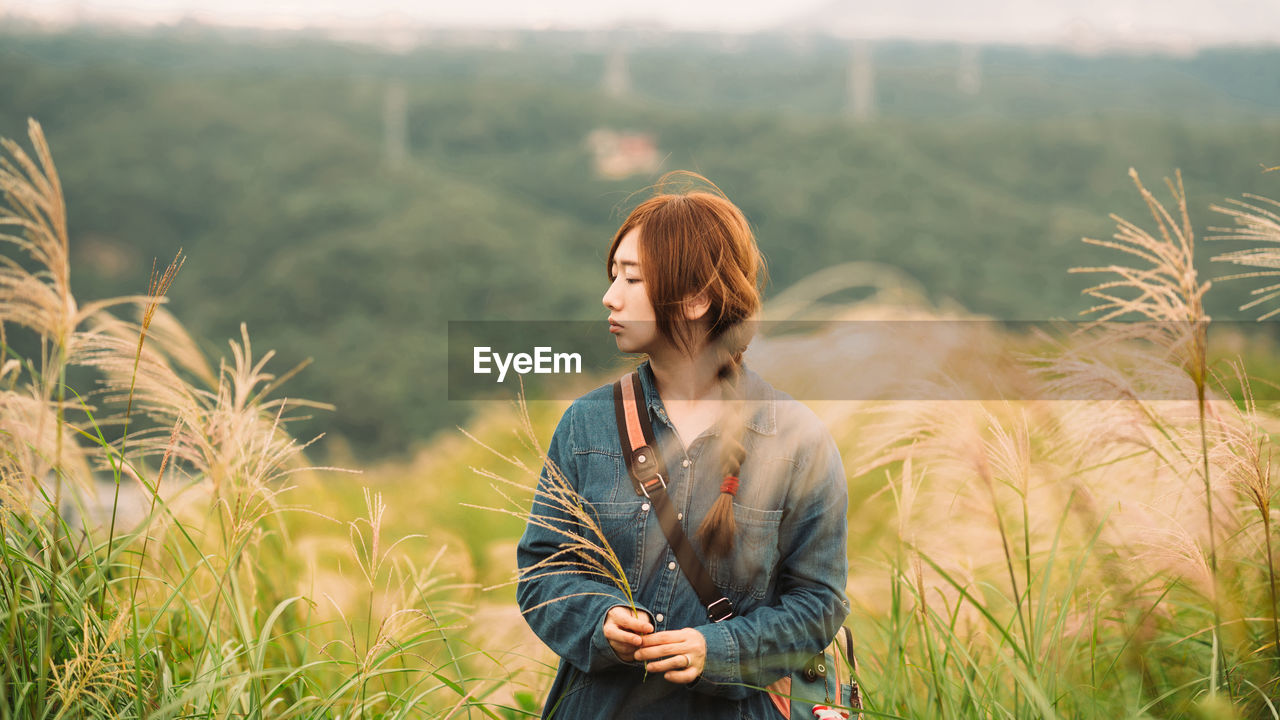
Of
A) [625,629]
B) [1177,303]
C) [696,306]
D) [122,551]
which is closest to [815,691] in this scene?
[625,629]

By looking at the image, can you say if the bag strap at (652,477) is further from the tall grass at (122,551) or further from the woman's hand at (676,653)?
the tall grass at (122,551)

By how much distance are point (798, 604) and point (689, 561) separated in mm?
204

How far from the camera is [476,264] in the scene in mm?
44969

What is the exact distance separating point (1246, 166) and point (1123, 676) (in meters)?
51.1

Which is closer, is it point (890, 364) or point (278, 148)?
point (890, 364)

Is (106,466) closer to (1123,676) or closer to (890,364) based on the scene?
(890,364)

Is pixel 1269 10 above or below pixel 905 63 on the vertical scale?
above

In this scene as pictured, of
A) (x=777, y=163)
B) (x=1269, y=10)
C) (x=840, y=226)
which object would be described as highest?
(x=1269, y=10)

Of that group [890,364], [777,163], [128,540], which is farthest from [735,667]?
[777,163]

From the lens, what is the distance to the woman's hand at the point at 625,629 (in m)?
1.38

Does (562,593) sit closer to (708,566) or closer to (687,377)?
(708,566)

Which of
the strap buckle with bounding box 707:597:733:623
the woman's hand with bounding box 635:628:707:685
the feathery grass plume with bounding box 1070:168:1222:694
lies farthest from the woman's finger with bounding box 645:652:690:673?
the feathery grass plume with bounding box 1070:168:1222:694
